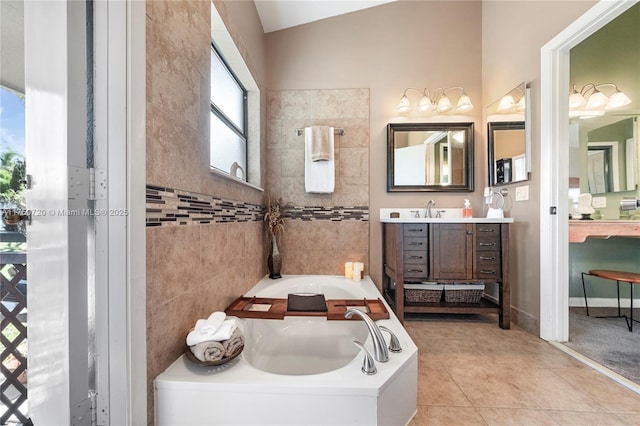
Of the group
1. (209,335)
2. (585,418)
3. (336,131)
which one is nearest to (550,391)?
(585,418)

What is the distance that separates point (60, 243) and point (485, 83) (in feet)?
10.6

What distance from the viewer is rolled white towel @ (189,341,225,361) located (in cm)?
96

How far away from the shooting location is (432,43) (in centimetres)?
249

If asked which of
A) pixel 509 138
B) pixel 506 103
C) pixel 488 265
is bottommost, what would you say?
pixel 488 265

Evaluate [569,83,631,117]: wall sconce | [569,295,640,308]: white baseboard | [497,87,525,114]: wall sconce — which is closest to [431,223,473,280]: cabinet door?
[497,87,525,114]: wall sconce

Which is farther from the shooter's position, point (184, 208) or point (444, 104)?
point (444, 104)

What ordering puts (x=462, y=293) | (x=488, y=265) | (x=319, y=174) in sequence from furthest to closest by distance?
(x=319, y=174), (x=462, y=293), (x=488, y=265)

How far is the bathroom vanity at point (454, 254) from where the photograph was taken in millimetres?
1994

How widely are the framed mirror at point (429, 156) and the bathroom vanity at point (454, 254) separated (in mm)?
573

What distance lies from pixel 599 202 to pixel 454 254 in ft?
6.21

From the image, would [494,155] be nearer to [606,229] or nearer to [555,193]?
[555,193]

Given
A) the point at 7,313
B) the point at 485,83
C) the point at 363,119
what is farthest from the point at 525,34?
the point at 7,313

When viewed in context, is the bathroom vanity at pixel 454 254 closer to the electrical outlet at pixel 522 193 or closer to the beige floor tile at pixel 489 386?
the electrical outlet at pixel 522 193

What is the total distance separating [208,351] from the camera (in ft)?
3.18
